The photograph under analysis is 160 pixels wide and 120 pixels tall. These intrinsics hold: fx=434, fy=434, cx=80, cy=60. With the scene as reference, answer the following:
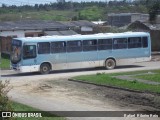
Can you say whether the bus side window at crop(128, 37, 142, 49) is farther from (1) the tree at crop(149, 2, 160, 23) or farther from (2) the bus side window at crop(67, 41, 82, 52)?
(1) the tree at crop(149, 2, 160, 23)

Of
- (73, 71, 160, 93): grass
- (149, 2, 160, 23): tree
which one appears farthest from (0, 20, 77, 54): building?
(73, 71, 160, 93): grass

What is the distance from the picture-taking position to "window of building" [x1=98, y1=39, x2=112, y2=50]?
30.6 m

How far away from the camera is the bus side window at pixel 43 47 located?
1138 inches

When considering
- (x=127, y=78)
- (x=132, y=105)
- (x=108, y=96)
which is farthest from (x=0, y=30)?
(x=132, y=105)

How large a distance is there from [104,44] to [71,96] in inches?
459

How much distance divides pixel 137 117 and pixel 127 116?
34 cm

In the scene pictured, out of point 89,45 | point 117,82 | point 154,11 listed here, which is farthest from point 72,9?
point 117,82

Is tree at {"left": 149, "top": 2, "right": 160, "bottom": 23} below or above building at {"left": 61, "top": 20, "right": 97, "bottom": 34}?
above

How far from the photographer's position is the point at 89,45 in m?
30.4

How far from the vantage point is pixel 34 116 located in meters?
13.7

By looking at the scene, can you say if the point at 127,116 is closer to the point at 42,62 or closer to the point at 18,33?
the point at 42,62

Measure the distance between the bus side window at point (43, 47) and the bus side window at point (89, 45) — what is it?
2685mm

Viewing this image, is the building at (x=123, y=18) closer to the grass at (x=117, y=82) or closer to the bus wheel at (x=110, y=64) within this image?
the bus wheel at (x=110, y=64)

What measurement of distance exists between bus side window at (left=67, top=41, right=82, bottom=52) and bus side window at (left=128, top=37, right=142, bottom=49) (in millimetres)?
3830
